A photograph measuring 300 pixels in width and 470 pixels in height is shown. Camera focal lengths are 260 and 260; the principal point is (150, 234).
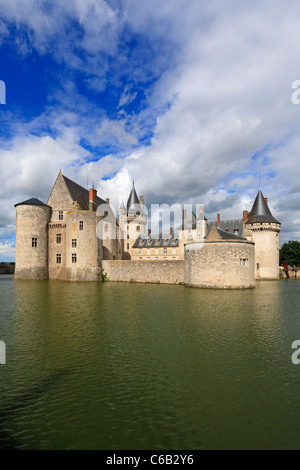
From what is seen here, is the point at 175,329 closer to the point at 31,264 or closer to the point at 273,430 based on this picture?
the point at 273,430

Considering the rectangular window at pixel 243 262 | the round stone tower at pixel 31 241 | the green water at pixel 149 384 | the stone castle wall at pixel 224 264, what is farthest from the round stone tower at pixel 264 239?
the round stone tower at pixel 31 241

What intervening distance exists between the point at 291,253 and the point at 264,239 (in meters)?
25.9

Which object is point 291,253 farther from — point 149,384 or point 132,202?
point 149,384

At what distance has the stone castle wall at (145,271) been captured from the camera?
27.5 meters

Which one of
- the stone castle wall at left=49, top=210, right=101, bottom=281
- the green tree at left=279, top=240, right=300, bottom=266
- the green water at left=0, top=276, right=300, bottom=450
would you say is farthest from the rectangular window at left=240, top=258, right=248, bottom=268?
the green tree at left=279, top=240, right=300, bottom=266

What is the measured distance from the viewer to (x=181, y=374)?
6.00 meters

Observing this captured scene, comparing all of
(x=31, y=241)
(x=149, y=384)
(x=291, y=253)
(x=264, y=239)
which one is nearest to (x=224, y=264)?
(x=264, y=239)

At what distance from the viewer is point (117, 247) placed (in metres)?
42.9

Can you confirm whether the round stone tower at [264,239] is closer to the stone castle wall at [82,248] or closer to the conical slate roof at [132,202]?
the conical slate roof at [132,202]

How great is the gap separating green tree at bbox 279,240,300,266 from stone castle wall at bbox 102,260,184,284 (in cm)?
3558

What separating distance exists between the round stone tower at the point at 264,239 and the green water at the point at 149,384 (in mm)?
26808

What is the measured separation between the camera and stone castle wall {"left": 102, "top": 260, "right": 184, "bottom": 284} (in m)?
27.5
